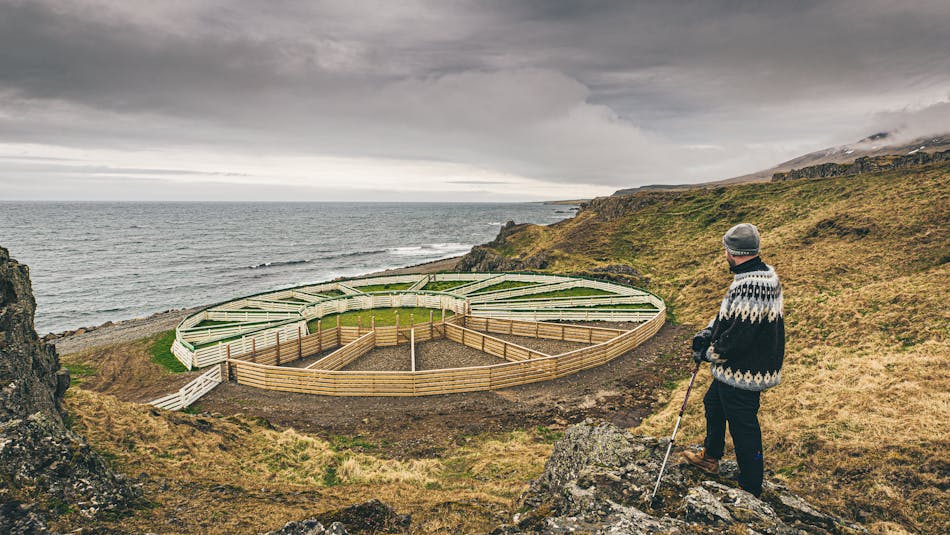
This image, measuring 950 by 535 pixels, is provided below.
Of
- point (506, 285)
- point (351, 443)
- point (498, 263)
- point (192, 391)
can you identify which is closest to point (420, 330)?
point (351, 443)

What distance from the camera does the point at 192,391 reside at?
2006 centimetres

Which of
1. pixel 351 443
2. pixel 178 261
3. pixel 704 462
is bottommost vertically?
pixel 351 443

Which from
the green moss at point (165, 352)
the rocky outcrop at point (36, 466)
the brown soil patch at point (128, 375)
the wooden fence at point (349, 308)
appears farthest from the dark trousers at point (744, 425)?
the green moss at point (165, 352)

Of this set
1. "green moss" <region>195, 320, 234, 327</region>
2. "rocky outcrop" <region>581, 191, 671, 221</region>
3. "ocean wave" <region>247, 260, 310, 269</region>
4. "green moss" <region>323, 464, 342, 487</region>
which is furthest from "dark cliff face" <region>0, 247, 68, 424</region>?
"rocky outcrop" <region>581, 191, 671, 221</region>

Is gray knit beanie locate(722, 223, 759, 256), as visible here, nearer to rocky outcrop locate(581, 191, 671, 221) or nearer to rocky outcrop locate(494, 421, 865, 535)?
rocky outcrop locate(494, 421, 865, 535)

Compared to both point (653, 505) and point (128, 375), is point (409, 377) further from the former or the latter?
point (653, 505)

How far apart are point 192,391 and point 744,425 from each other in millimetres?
22391

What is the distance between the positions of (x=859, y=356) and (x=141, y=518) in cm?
2061

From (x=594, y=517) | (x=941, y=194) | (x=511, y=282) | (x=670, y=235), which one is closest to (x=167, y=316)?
(x=511, y=282)

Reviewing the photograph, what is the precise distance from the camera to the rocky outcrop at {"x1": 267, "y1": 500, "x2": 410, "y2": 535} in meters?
5.95

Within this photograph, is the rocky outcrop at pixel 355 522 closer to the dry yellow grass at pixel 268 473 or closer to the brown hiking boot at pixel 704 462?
the dry yellow grass at pixel 268 473

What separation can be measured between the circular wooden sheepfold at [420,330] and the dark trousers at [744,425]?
623 inches

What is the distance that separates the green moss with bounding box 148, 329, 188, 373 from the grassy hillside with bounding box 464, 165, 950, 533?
24.9 meters

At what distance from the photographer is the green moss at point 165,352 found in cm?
2461
